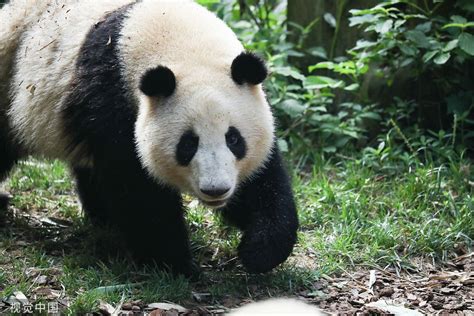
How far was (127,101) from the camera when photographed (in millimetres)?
4930

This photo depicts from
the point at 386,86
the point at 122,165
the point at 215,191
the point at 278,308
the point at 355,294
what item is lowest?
the point at 386,86

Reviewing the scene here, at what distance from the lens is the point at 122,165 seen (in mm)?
5027

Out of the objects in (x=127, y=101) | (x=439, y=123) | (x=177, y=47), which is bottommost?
(x=439, y=123)

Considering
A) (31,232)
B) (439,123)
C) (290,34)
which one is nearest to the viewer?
(31,232)

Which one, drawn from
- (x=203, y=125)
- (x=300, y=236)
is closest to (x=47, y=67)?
(x=203, y=125)

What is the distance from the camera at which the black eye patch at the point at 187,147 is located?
452cm

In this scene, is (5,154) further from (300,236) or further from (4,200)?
(300,236)

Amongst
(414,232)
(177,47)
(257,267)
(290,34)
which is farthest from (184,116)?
(290,34)

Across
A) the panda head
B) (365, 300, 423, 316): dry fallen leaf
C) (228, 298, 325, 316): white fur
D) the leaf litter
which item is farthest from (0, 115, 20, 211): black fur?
(365, 300, 423, 316): dry fallen leaf

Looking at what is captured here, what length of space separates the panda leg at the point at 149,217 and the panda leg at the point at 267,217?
39 cm

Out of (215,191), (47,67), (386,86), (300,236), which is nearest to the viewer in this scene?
(215,191)

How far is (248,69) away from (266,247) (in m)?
1.15

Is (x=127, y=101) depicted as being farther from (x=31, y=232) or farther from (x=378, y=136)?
(x=378, y=136)

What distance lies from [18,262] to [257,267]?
1661 mm
